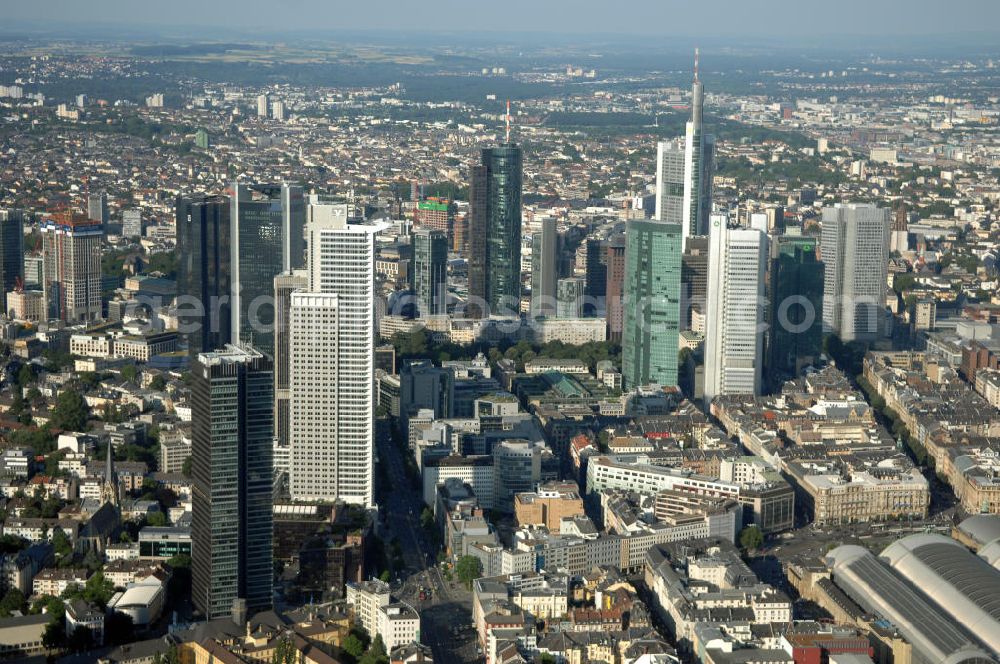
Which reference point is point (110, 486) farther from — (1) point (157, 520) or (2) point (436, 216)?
(2) point (436, 216)

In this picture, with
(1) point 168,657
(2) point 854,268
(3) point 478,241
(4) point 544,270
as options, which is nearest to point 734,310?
(2) point 854,268

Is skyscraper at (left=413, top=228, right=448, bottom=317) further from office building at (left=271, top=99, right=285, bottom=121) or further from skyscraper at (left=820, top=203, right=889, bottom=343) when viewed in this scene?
office building at (left=271, top=99, right=285, bottom=121)

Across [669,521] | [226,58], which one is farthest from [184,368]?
[226,58]

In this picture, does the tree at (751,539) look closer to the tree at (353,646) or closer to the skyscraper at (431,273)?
the tree at (353,646)

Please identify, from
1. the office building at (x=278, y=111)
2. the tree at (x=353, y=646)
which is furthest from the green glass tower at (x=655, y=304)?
the office building at (x=278, y=111)

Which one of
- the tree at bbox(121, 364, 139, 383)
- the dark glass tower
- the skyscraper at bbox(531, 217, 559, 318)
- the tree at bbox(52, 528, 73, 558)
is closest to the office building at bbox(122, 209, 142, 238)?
the dark glass tower

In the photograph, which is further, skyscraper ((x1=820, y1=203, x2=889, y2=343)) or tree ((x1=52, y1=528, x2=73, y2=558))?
skyscraper ((x1=820, y1=203, x2=889, y2=343))
